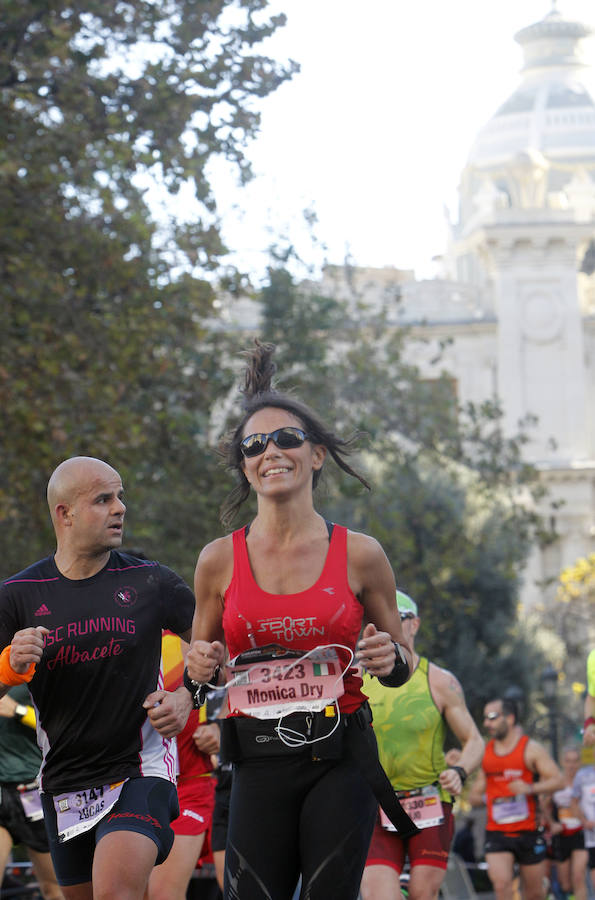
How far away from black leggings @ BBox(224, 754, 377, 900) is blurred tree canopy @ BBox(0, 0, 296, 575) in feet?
34.8

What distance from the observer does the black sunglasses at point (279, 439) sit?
17.3 feet

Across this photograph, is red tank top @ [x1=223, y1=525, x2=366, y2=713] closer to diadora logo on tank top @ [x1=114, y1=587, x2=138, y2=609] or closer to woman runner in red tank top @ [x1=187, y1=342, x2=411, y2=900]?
woman runner in red tank top @ [x1=187, y1=342, x2=411, y2=900]

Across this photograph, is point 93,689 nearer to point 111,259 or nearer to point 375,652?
point 375,652

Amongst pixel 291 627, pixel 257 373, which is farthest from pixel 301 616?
pixel 257 373

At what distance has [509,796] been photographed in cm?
1216

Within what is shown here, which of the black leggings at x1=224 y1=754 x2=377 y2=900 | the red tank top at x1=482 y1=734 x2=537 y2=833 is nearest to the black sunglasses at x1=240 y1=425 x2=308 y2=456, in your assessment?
the black leggings at x1=224 y1=754 x2=377 y2=900

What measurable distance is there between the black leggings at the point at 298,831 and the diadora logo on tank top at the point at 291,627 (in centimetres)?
38

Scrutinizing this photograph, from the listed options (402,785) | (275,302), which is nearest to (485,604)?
(275,302)

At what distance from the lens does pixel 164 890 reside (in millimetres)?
7309

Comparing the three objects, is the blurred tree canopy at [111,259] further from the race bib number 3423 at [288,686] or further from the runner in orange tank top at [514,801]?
the race bib number 3423 at [288,686]

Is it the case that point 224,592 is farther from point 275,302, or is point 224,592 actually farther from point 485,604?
point 485,604

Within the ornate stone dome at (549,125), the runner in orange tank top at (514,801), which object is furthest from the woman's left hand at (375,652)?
the ornate stone dome at (549,125)

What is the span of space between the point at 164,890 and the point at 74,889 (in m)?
1.81

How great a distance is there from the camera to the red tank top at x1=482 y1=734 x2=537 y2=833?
12.0 meters
